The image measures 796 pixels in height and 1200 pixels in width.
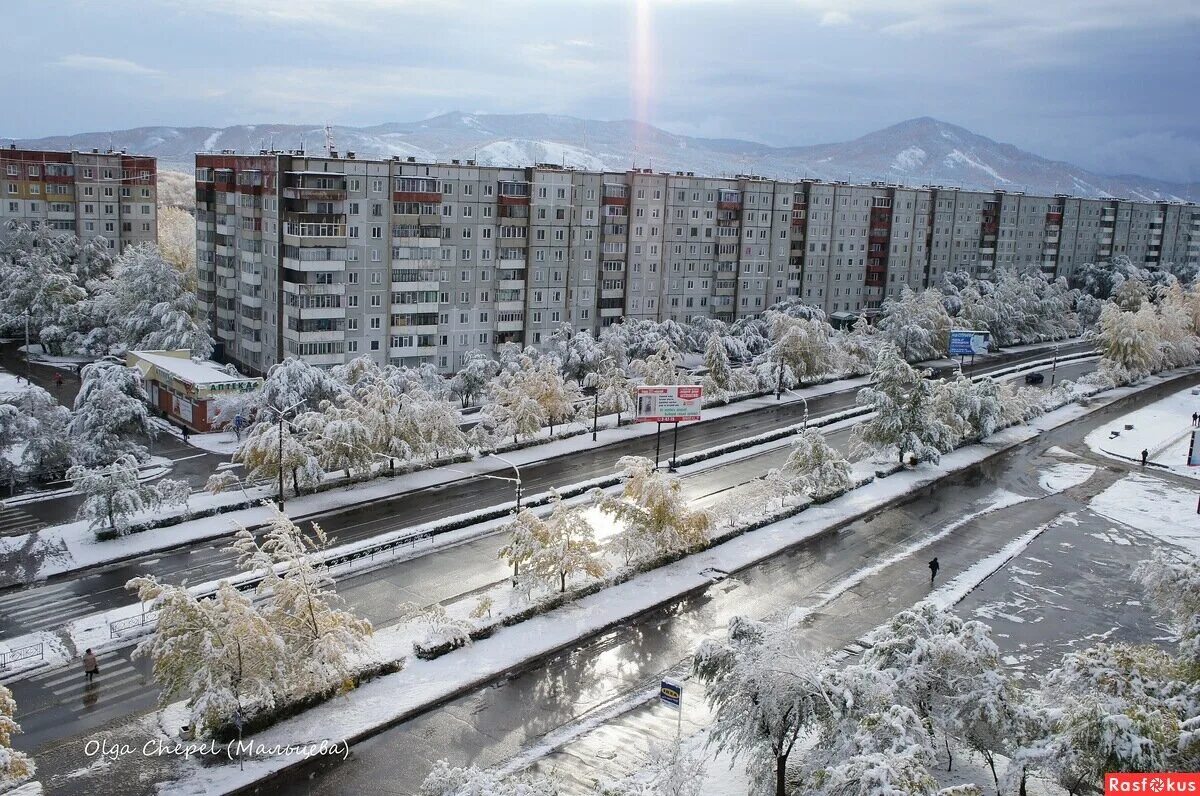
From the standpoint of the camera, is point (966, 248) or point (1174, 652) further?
point (966, 248)

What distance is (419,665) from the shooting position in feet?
119

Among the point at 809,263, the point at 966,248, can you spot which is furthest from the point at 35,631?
the point at 966,248

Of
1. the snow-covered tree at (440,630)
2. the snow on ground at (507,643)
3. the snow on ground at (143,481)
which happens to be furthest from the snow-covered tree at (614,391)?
the snow-covered tree at (440,630)

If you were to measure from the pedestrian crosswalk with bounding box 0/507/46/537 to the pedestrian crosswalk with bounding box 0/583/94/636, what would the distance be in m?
8.32

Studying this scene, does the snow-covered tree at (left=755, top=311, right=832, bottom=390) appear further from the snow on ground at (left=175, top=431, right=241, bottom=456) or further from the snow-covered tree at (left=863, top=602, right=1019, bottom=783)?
the snow-covered tree at (left=863, top=602, right=1019, bottom=783)

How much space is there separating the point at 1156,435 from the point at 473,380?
2212 inches

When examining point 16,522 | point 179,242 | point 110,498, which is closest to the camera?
point 110,498

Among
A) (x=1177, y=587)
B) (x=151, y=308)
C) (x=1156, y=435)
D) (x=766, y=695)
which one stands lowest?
(x=1156, y=435)

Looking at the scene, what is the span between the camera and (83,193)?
111 metres

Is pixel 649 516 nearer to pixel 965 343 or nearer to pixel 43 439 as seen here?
pixel 43 439

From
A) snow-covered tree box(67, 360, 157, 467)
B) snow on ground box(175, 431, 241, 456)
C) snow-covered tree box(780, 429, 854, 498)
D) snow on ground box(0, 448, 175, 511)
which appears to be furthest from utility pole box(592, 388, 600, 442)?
snow-covered tree box(67, 360, 157, 467)

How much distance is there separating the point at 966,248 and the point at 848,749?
123938mm

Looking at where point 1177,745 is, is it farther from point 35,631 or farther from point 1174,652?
point 35,631

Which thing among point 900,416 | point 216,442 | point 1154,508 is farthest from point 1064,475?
point 216,442
